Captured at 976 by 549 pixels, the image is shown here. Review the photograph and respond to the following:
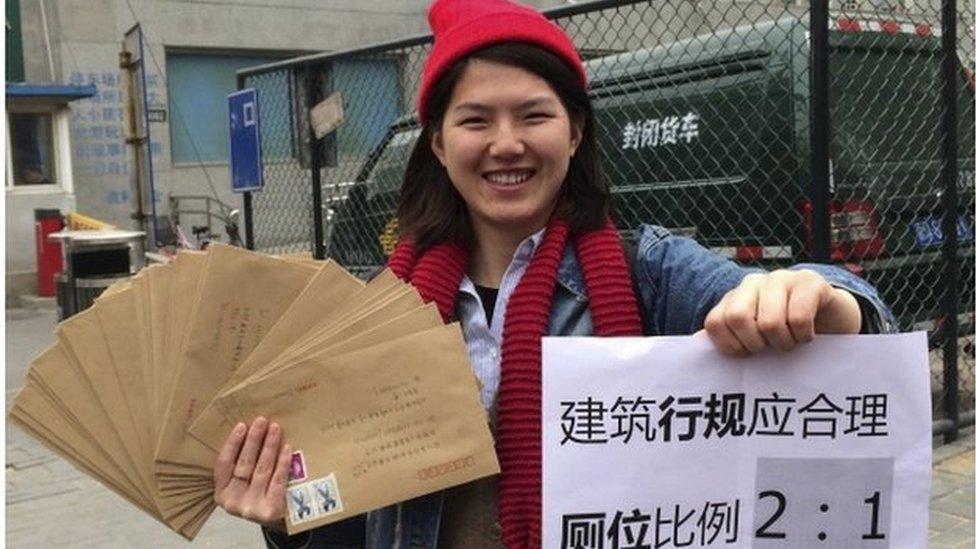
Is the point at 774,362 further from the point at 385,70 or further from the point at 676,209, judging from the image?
the point at 385,70

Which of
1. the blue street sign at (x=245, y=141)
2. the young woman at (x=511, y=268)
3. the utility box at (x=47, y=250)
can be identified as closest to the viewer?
the young woman at (x=511, y=268)

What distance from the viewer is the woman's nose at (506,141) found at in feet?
4.59

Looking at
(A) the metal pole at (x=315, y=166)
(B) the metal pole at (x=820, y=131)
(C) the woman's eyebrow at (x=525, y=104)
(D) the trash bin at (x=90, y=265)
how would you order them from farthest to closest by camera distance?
(D) the trash bin at (x=90, y=265) < (A) the metal pole at (x=315, y=166) < (B) the metal pole at (x=820, y=131) < (C) the woman's eyebrow at (x=525, y=104)

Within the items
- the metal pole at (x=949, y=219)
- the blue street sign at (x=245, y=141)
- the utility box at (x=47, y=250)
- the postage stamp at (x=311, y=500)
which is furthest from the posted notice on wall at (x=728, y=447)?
the utility box at (x=47, y=250)

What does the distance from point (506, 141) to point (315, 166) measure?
15.2 feet

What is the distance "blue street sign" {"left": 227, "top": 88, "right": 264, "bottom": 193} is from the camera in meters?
6.06

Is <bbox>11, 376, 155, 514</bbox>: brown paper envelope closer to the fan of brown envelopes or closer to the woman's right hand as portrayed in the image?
the fan of brown envelopes

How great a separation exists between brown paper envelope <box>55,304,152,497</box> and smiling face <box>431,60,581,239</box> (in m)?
0.56

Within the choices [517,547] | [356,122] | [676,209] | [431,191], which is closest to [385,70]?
[356,122]

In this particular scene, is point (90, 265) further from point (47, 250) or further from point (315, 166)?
point (47, 250)

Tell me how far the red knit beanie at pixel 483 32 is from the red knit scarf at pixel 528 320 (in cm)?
25

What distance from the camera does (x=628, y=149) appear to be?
533 cm

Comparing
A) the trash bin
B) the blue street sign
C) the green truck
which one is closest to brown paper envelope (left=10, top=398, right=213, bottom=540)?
the green truck

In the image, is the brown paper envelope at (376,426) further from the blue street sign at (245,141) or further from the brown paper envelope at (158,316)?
the blue street sign at (245,141)
